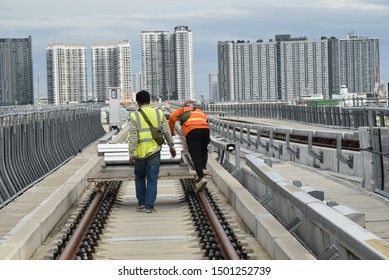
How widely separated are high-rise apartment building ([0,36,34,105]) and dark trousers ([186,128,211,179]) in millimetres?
113736

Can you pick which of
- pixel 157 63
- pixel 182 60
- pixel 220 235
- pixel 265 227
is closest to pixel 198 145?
pixel 220 235

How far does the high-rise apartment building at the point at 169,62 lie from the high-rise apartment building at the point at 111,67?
413cm

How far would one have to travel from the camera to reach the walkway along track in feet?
34.9

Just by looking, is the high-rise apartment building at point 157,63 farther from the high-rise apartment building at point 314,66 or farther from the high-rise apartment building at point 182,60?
the high-rise apartment building at point 314,66

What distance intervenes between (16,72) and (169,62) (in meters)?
54.9

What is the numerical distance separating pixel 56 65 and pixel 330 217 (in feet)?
608

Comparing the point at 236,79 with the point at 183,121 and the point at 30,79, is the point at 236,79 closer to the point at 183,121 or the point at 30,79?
the point at 30,79

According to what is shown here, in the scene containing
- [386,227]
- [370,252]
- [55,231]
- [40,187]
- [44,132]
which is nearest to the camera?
[370,252]

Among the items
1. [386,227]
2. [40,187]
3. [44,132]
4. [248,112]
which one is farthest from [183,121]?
[248,112]

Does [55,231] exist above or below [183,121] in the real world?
below

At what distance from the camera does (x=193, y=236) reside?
12172 millimetres

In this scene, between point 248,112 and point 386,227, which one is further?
point 248,112

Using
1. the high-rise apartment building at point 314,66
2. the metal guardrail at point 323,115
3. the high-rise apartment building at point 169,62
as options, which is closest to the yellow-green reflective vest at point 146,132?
the metal guardrail at point 323,115
